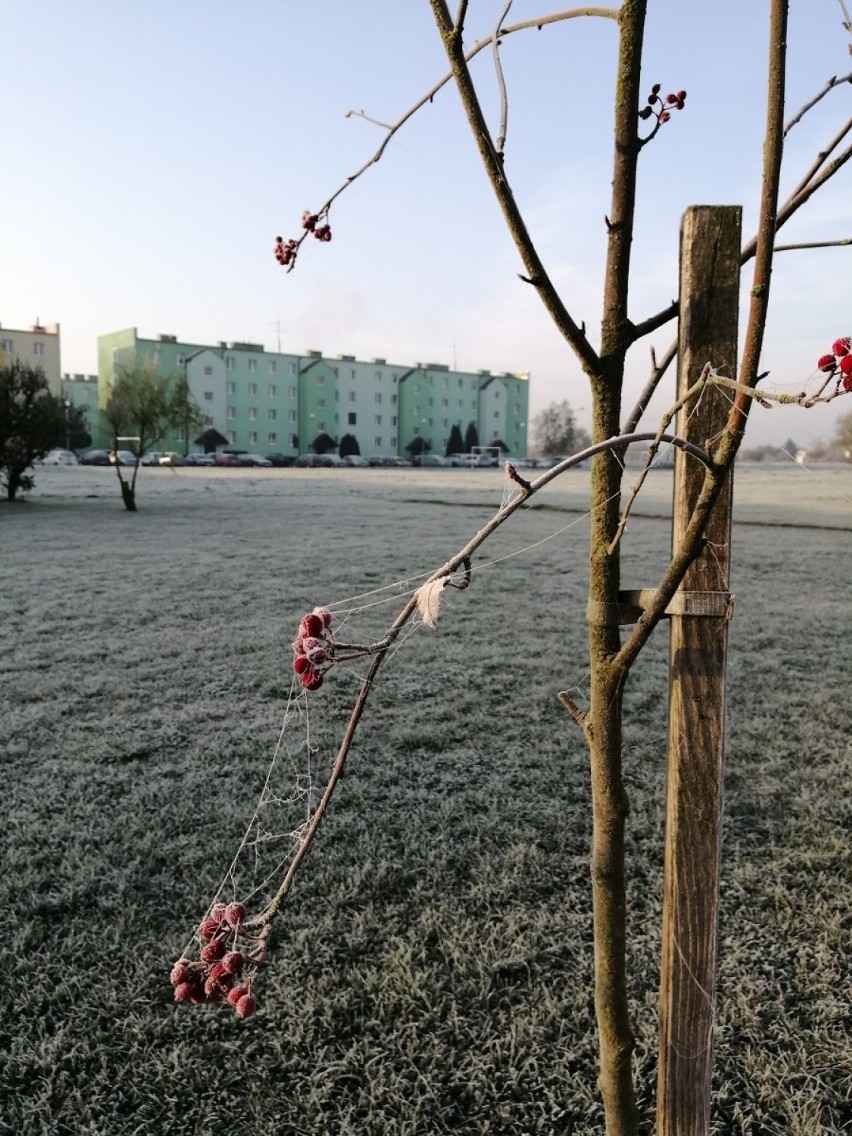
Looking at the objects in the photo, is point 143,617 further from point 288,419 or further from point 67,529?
point 288,419

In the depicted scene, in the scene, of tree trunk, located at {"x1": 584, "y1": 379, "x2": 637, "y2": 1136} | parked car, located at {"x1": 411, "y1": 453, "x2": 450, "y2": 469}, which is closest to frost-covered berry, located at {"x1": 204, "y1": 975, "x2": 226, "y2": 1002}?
tree trunk, located at {"x1": 584, "y1": 379, "x2": 637, "y2": 1136}

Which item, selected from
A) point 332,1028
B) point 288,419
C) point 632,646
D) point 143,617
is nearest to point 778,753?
point 332,1028

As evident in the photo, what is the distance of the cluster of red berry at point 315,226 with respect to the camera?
1.22 meters

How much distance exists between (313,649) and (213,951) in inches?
14.8

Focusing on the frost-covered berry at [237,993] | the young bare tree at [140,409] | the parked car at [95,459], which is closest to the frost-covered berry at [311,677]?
the frost-covered berry at [237,993]

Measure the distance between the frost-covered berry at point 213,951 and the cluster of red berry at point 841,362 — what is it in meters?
0.82

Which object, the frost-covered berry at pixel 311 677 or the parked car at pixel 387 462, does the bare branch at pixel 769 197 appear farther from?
the parked car at pixel 387 462

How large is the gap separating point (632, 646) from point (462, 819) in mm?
2300

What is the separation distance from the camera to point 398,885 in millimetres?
2611

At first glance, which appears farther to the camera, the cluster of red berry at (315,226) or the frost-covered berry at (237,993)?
the cluster of red berry at (315,226)

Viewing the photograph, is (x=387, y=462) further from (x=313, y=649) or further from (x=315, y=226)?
(x=313, y=649)

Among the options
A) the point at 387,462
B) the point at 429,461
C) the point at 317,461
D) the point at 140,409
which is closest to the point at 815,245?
the point at 140,409

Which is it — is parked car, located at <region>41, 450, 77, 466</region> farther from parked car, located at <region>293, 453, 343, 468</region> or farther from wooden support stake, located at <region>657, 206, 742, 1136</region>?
wooden support stake, located at <region>657, 206, 742, 1136</region>

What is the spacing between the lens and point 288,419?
184ft
